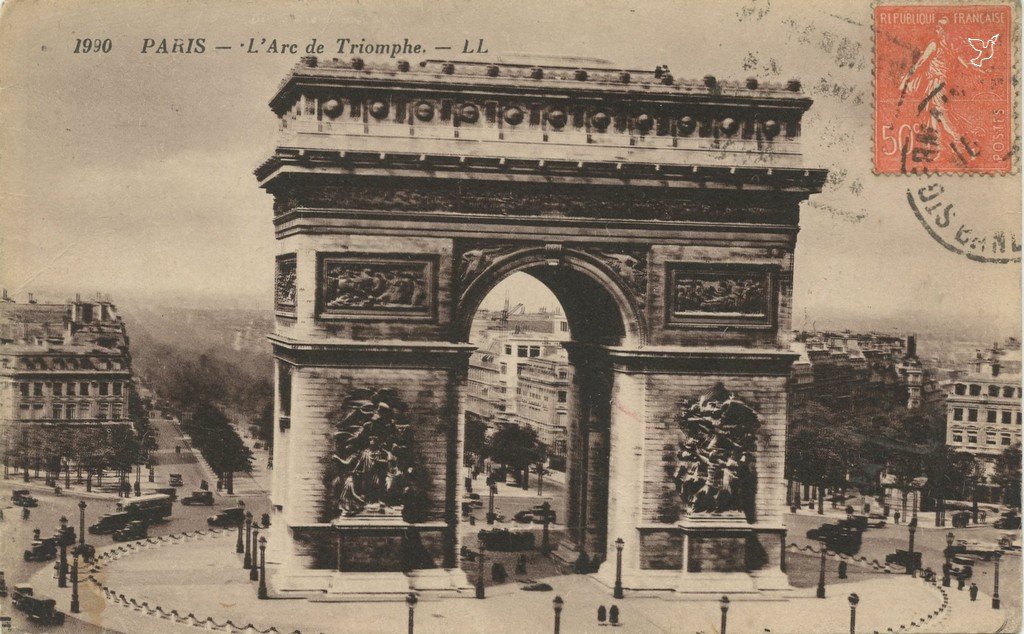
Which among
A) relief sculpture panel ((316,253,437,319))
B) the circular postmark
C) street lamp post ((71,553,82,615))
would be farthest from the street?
the circular postmark

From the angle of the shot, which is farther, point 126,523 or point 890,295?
point 126,523

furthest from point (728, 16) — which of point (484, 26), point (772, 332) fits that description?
point (772, 332)

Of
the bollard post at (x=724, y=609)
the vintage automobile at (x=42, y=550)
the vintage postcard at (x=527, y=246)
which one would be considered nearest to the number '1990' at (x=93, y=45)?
the vintage postcard at (x=527, y=246)

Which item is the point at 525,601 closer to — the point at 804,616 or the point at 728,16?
the point at 804,616

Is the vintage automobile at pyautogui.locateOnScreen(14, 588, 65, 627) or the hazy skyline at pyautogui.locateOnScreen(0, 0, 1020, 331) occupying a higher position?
the hazy skyline at pyautogui.locateOnScreen(0, 0, 1020, 331)

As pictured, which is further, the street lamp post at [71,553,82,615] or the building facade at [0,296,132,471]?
the building facade at [0,296,132,471]

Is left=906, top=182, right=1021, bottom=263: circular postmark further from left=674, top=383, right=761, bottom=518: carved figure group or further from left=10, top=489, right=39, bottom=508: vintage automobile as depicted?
left=10, top=489, right=39, bottom=508: vintage automobile

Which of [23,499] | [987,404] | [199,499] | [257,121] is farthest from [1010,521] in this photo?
[199,499]

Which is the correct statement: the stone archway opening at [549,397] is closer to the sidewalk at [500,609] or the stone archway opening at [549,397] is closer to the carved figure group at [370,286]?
the carved figure group at [370,286]
